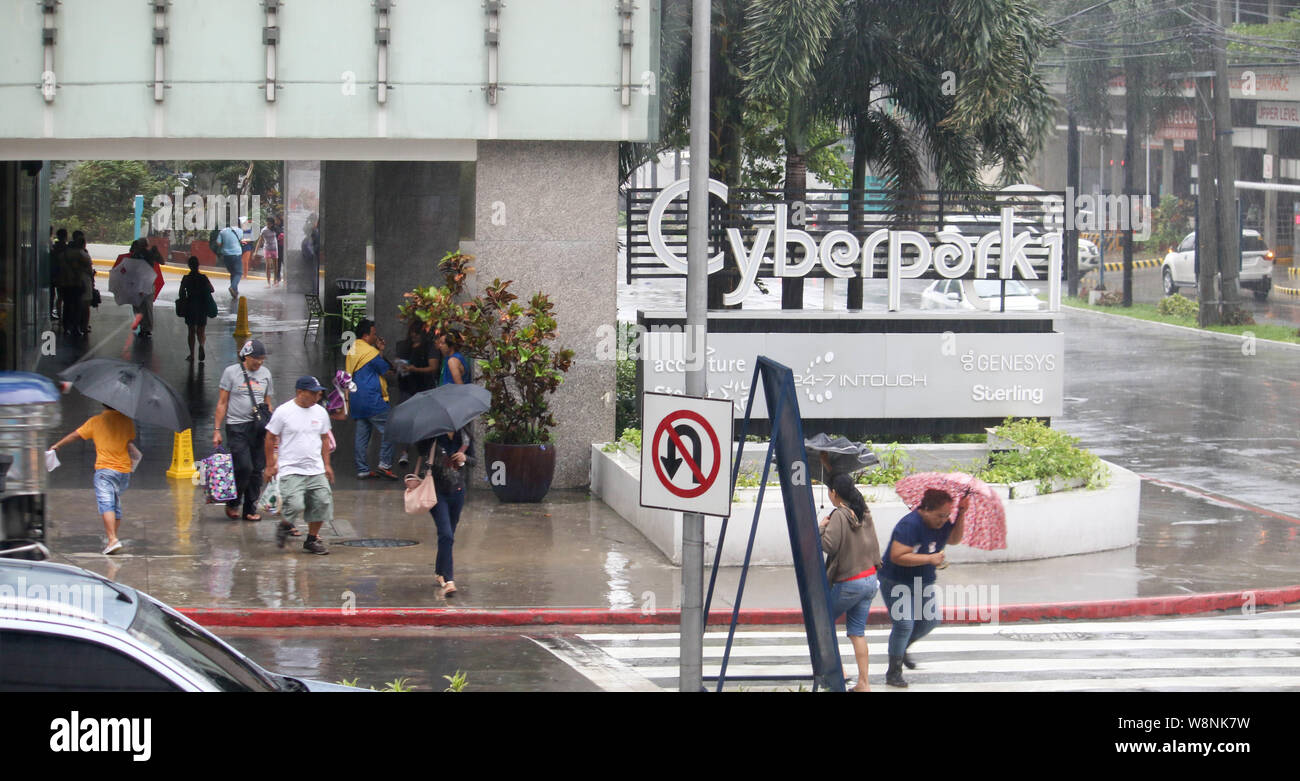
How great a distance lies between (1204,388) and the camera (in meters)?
27.8

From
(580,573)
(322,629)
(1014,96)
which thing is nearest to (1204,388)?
(1014,96)

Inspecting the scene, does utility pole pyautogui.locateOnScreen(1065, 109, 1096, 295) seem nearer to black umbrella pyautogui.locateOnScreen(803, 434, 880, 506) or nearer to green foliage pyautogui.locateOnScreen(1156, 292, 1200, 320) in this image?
green foliage pyautogui.locateOnScreen(1156, 292, 1200, 320)

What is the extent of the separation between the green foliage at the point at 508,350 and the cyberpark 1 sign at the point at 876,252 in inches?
75.7

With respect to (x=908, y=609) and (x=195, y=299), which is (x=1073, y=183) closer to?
(x=195, y=299)

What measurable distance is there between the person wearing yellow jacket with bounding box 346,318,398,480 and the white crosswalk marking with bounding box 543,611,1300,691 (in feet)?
20.6

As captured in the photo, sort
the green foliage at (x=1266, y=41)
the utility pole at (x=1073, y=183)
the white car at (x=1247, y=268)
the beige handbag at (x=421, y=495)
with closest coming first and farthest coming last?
1. the beige handbag at (x=421, y=495)
2. the white car at (x=1247, y=268)
3. the green foliage at (x=1266, y=41)
4. the utility pole at (x=1073, y=183)

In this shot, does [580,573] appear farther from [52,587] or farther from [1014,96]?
[1014,96]

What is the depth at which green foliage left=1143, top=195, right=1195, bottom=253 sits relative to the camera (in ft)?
187

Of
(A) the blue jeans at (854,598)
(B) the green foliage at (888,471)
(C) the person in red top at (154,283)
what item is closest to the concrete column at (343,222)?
(C) the person in red top at (154,283)

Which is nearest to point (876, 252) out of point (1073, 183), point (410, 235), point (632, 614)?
point (632, 614)

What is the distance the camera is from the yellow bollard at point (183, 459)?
16969mm

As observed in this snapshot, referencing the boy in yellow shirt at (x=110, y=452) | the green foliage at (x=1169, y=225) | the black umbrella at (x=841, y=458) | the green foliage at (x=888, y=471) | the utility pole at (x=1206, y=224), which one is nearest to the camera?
the black umbrella at (x=841, y=458)

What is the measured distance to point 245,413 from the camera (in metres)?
14.6
